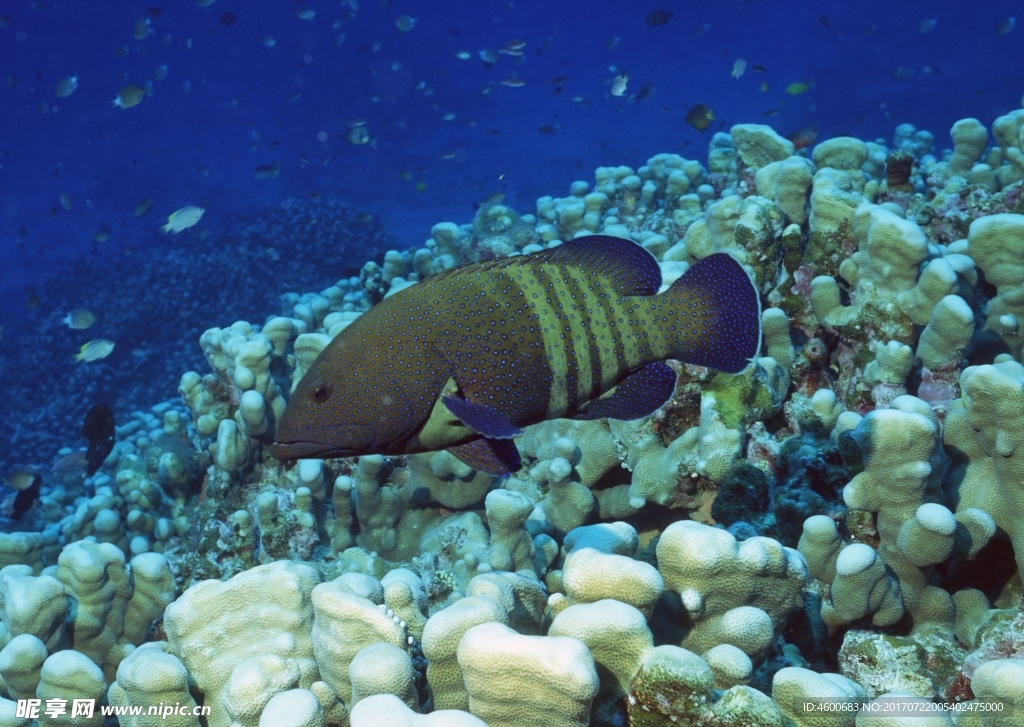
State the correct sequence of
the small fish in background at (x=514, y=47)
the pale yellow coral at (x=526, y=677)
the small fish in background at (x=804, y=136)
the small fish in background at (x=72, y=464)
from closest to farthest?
the pale yellow coral at (x=526, y=677)
the small fish in background at (x=72, y=464)
the small fish in background at (x=804, y=136)
the small fish in background at (x=514, y=47)

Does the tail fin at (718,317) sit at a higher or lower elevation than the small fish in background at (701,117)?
higher

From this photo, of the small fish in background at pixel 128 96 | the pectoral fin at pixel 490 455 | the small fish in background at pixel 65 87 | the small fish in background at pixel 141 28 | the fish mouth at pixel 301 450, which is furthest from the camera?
the small fish in background at pixel 141 28

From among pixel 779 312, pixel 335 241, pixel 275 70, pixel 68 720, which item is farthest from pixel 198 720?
pixel 275 70

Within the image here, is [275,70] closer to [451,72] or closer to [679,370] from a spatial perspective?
[451,72]

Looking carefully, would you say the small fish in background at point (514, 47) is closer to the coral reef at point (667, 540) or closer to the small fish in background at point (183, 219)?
the small fish in background at point (183, 219)

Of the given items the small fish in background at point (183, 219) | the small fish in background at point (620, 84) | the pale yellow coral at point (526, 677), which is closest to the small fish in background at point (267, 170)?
the small fish in background at point (183, 219)

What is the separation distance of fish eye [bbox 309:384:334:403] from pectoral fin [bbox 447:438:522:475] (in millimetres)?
489

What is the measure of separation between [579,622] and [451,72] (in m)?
57.0

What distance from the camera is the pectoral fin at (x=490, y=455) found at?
2.28 m

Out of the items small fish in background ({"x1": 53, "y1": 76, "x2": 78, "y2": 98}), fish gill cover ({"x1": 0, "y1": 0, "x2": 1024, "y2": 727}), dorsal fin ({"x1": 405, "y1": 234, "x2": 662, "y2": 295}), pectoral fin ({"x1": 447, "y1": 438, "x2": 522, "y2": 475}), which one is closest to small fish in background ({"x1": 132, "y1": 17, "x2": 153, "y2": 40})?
small fish in background ({"x1": 53, "y1": 76, "x2": 78, "y2": 98})

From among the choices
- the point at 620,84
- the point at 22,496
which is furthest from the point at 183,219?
the point at 620,84

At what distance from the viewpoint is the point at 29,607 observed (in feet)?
10.5

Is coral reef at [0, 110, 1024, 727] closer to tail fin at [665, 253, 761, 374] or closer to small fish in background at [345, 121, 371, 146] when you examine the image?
tail fin at [665, 253, 761, 374]

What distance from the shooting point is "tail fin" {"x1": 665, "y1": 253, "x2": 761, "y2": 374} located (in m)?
2.46
